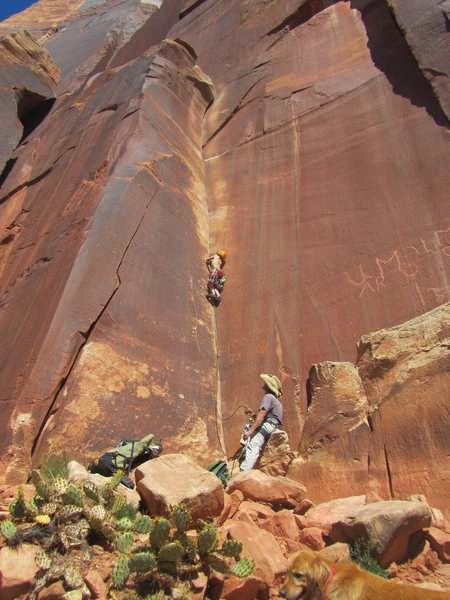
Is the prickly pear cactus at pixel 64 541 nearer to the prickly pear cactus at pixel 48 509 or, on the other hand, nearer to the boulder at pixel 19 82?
the prickly pear cactus at pixel 48 509

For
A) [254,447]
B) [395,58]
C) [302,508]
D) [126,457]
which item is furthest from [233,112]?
[302,508]

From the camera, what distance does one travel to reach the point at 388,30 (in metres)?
9.25

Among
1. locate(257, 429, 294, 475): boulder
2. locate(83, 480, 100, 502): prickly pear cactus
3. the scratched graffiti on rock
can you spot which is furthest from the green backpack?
the scratched graffiti on rock

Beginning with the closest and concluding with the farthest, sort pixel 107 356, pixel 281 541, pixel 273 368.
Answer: pixel 281 541 < pixel 107 356 < pixel 273 368

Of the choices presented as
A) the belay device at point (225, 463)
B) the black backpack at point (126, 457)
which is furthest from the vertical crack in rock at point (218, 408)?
the black backpack at point (126, 457)

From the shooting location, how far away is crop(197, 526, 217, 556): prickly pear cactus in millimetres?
3047

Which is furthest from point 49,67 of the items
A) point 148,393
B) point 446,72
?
point 148,393

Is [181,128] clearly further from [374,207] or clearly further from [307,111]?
[374,207]

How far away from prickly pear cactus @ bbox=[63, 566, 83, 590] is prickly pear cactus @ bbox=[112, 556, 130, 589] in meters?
0.20

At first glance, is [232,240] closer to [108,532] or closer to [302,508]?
[302,508]

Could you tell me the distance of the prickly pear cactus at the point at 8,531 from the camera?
9.53 ft

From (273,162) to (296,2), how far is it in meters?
5.60

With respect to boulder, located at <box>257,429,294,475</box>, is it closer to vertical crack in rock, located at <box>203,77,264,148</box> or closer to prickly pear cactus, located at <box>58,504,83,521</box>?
prickly pear cactus, located at <box>58,504,83,521</box>

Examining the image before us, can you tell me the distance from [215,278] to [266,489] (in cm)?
409
